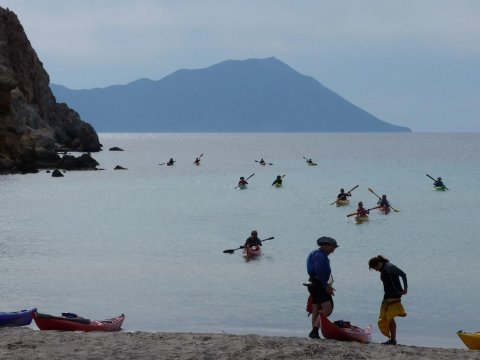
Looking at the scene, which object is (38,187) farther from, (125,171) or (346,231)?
(346,231)

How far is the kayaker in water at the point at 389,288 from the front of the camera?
14.3m

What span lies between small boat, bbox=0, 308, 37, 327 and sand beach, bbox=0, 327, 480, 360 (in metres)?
1.90

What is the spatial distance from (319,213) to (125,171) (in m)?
49.8

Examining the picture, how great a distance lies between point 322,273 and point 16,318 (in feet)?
26.1

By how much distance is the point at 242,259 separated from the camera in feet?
103

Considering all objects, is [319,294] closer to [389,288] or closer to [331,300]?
[331,300]

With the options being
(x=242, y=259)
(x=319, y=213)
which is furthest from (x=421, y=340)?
(x=319, y=213)

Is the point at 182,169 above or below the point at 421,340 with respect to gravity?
above

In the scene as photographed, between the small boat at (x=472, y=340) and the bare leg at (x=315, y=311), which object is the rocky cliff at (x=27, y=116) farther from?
the small boat at (x=472, y=340)

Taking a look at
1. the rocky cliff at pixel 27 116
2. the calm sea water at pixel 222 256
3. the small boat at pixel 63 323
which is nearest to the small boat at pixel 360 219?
the calm sea water at pixel 222 256

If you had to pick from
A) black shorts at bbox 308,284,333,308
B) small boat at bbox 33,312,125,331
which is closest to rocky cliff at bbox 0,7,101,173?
small boat at bbox 33,312,125,331

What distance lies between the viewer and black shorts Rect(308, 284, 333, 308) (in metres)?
14.5

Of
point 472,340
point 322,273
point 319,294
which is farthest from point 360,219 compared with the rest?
point 322,273

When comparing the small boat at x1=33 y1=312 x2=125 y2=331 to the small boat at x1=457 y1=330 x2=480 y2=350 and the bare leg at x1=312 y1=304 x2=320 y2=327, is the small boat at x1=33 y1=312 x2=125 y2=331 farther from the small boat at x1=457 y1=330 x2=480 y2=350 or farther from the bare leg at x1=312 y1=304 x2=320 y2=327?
the small boat at x1=457 y1=330 x2=480 y2=350
